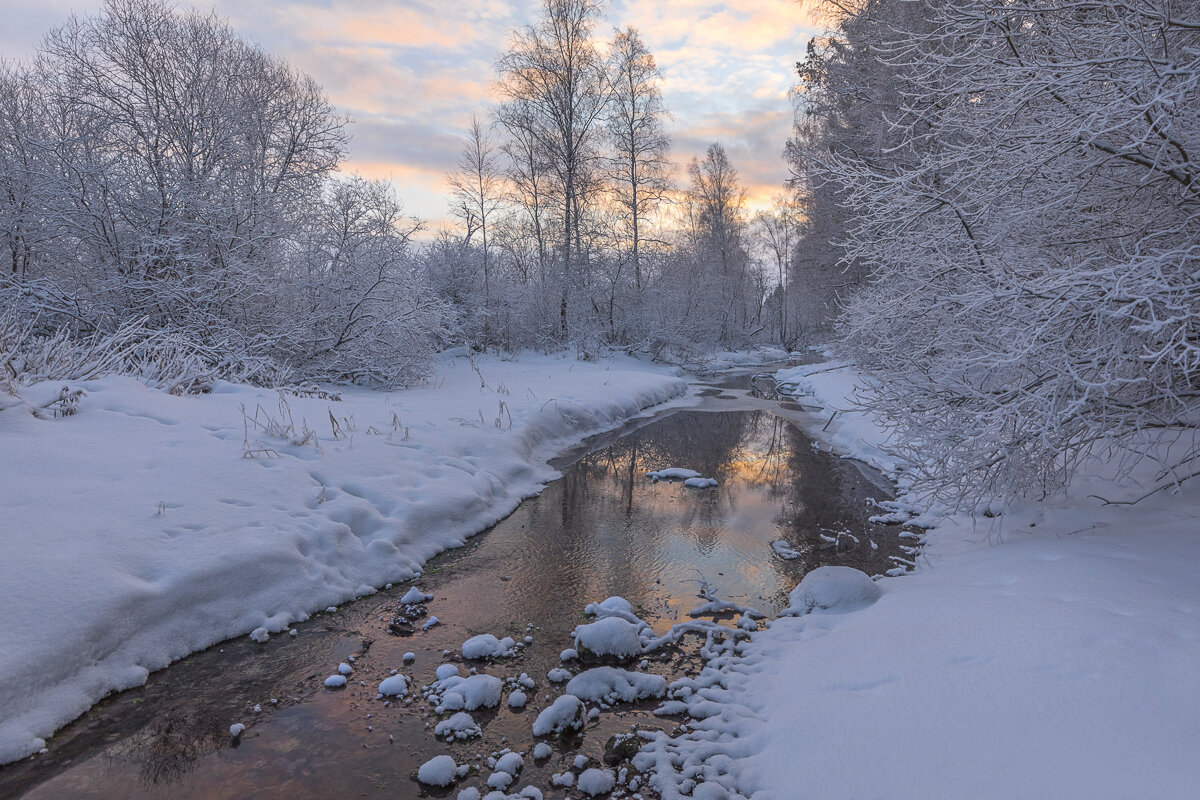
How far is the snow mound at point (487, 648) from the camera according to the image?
156 inches

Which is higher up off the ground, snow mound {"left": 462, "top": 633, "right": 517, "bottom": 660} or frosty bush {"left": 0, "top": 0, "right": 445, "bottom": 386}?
frosty bush {"left": 0, "top": 0, "right": 445, "bottom": 386}

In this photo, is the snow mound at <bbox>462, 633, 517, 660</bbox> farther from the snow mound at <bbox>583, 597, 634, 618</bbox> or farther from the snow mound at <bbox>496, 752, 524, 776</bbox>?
the snow mound at <bbox>496, 752, 524, 776</bbox>

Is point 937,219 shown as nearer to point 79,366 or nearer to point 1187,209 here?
point 1187,209

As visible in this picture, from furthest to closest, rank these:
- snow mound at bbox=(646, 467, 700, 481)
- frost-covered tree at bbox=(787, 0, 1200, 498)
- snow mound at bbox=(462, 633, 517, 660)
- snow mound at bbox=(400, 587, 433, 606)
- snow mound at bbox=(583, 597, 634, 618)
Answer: snow mound at bbox=(646, 467, 700, 481) → snow mound at bbox=(400, 587, 433, 606) → snow mound at bbox=(583, 597, 634, 618) → snow mound at bbox=(462, 633, 517, 660) → frost-covered tree at bbox=(787, 0, 1200, 498)

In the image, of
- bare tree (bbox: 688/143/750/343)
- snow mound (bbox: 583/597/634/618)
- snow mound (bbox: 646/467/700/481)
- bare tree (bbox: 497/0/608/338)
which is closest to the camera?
snow mound (bbox: 583/597/634/618)

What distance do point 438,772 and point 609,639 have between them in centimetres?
146

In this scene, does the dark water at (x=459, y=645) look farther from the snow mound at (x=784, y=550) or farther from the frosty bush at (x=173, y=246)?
the frosty bush at (x=173, y=246)

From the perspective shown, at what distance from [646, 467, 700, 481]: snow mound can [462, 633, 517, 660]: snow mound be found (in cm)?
495

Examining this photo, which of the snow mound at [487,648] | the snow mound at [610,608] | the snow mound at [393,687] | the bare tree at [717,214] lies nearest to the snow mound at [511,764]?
the snow mound at [393,687]

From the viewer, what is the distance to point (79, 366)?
276 inches

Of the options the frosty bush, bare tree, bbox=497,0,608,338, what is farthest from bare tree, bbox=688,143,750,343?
the frosty bush

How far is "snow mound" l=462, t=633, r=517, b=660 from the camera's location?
13.0ft

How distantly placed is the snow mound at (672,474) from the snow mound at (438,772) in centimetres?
612

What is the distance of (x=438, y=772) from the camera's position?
283cm
